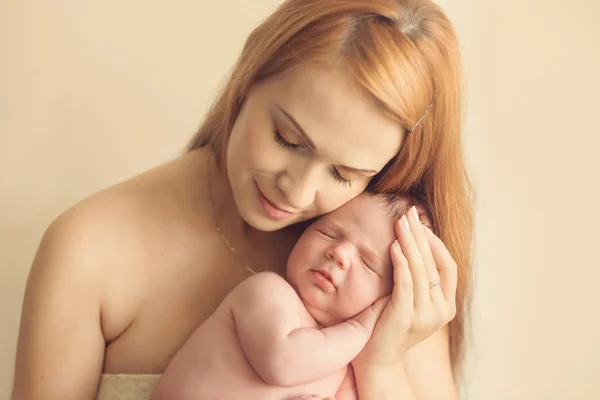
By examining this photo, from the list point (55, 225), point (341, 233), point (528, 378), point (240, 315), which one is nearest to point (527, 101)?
point (528, 378)

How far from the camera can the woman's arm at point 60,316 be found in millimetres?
954

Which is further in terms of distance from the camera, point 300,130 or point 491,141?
point 491,141

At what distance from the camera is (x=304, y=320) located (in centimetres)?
95

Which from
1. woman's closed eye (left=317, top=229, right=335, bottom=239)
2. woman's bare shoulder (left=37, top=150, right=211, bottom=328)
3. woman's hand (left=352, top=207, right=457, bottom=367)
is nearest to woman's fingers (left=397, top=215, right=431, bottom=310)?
woman's hand (left=352, top=207, right=457, bottom=367)

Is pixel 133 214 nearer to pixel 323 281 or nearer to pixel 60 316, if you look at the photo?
pixel 60 316

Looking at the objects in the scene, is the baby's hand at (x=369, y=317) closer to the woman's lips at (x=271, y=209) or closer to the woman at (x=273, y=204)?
the woman at (x=273, y=204)

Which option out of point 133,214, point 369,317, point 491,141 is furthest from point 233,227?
point 491,141

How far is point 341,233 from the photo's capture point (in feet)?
3.29

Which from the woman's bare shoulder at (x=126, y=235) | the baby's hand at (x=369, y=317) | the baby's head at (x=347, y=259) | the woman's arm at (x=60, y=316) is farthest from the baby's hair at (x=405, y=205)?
the woman's arm at (x=60, y=316)

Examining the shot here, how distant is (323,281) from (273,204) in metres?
0.13

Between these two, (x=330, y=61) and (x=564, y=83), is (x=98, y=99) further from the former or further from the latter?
(x=564, y=83)

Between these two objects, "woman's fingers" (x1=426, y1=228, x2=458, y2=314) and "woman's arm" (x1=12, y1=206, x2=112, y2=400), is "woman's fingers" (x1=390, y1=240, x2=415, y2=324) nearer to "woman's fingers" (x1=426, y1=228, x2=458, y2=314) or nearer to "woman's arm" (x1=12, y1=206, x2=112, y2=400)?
"woman's fingers" (x1=426, y1=228, x2=458, y2=314)

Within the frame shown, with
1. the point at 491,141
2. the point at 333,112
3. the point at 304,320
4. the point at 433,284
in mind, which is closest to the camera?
the point at 333,112

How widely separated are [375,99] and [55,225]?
50 centimetres
